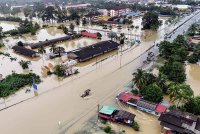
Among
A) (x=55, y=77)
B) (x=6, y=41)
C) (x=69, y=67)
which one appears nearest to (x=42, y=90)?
(x=55, y=77)

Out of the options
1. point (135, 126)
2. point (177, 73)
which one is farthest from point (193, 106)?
point (177, 73)

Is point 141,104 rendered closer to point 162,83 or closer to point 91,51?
point 162,83

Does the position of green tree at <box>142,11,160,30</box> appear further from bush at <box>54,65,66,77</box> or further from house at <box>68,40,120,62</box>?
bush at <box>54,65,66,77</box>

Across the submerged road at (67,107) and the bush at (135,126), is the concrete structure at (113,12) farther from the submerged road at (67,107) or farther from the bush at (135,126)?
the bush at (135,126)

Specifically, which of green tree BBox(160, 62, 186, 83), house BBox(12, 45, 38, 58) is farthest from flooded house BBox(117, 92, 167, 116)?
house BBox(12, 45, 38, 58)

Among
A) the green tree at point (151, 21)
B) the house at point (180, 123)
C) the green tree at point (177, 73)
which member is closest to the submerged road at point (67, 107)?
the house at point (180, 123)

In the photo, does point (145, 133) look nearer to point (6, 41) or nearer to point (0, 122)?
point (0, 122)

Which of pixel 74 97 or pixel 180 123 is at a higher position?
pixel 180 123
